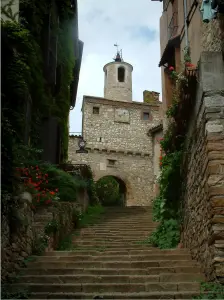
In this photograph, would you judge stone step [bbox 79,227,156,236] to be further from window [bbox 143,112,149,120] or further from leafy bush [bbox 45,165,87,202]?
window [bbox 143,112,149,120]

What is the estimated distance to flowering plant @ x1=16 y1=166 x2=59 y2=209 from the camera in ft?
31.8

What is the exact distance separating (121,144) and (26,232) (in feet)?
70.1

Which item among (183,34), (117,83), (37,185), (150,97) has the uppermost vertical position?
(117,83)

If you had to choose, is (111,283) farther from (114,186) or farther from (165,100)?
(114,186)

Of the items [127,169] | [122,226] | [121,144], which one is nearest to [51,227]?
[122,226]

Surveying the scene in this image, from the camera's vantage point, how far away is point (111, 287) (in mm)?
6605

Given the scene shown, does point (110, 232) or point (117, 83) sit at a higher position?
point (117, 83)

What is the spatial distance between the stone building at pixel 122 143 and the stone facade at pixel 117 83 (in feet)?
5.09

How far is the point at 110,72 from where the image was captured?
1331 inches

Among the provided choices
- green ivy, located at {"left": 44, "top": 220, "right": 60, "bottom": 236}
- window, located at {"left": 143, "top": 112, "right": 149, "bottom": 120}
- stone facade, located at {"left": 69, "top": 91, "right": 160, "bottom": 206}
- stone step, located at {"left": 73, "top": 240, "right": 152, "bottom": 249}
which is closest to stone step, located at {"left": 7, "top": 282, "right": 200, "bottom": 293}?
green ivy, located at {"left": 44, "top": 220, "right": 60, "bottom": 236}

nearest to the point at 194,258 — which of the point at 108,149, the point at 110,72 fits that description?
the point at 108,149

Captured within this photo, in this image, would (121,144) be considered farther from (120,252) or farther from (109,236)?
(120,252)

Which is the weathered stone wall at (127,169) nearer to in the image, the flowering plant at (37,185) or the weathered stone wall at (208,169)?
the flowering plant at (37,185)

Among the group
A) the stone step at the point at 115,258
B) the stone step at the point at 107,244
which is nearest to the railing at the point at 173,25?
the stone step at the point at 107,244
